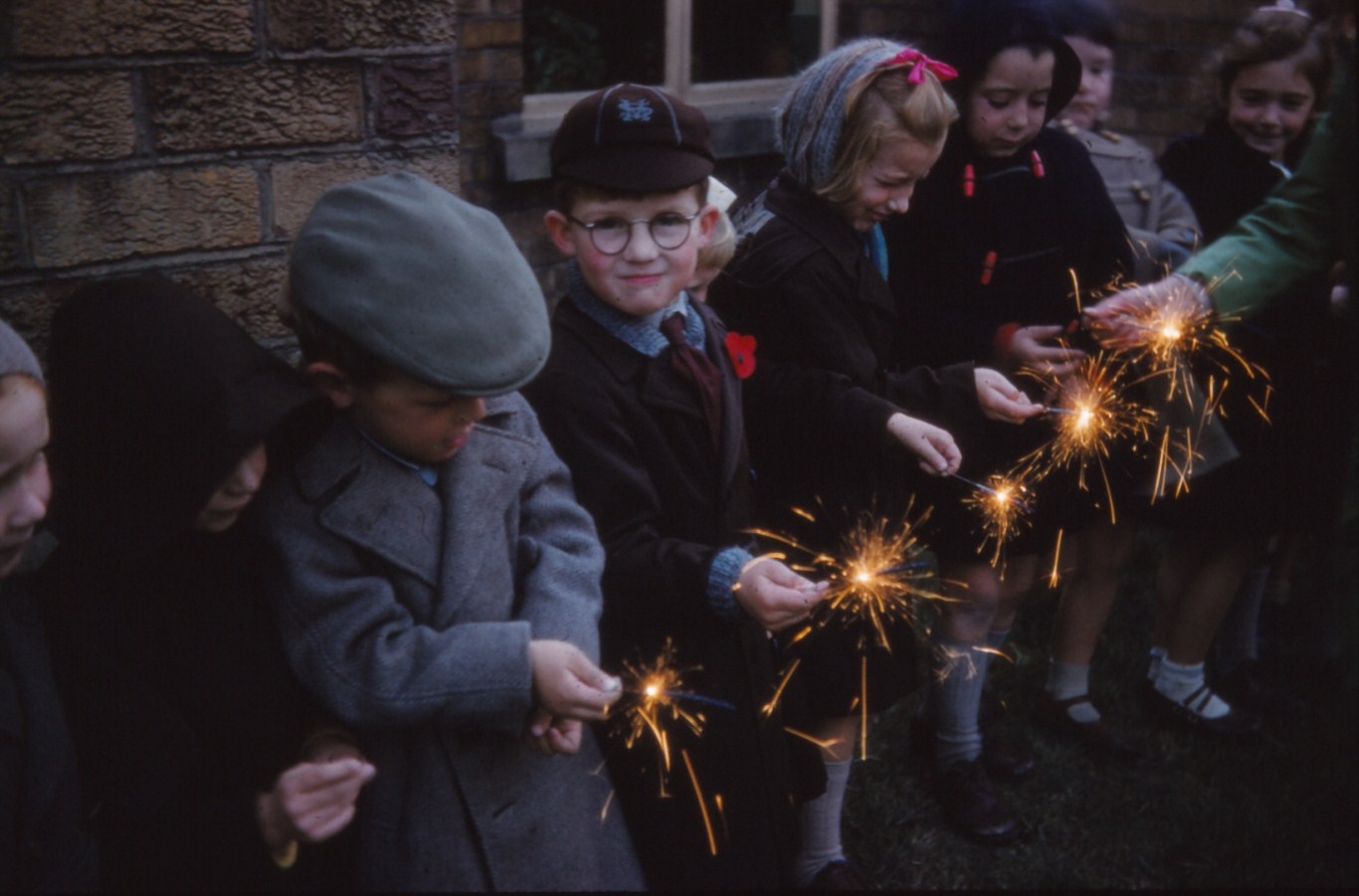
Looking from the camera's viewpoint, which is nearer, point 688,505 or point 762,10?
point 688,505

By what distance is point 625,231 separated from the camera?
7.72ft

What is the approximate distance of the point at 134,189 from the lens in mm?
2158

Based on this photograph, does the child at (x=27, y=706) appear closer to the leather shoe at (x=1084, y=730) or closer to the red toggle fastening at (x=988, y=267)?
the red toggle fastening at (x=988, y=267)

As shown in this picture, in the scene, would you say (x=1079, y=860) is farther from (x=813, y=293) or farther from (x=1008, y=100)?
(x=1008, y=100)

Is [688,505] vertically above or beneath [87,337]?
beneath

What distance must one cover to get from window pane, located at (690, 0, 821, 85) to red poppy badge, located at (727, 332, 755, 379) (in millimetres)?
3351

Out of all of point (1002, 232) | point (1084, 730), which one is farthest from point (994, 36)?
point (1084, 730)

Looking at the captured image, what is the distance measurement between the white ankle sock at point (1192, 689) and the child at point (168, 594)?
10.7 ft

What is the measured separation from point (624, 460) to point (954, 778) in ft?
6.41

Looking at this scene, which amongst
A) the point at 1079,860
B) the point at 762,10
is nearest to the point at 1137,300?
the point at 1079,860

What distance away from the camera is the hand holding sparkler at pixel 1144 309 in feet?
9.82

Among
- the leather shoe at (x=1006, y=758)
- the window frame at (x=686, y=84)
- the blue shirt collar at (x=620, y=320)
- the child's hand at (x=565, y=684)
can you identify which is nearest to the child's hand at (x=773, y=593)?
the child's hand at (x=565, y=684)

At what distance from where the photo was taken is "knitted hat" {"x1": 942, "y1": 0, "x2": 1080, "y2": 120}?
3273mm

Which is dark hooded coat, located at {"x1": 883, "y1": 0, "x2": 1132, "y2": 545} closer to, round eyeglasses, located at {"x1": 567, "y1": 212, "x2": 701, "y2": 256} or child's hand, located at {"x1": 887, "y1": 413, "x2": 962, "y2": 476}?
child's hand, located at {"x1": 887, "y1": 413, "x2": 962, "y2": 476}
